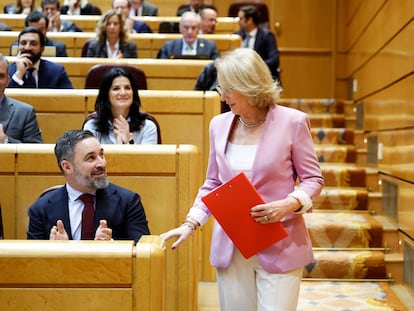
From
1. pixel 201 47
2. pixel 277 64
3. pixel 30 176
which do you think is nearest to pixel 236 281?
pixel 30 176

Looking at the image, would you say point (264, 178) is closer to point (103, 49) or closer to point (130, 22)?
point (103, 49)

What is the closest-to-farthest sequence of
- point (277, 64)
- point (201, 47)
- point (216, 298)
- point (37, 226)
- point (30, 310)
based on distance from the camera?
1. point (30, 310)
2. point (37, 226)
3. point (216, 298)
4. point (201, 47)
5. point (277, 64)

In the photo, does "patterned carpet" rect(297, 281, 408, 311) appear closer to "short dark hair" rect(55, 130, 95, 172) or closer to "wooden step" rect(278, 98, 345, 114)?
"short dark hair" rect(55, 130, 95, 172)

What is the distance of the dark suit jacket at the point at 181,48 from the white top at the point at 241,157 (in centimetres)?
302

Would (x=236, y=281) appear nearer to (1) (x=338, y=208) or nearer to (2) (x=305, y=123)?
(2) (x=305, y=123)

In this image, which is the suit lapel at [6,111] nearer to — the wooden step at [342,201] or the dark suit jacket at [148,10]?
the wooden step at [342,201]

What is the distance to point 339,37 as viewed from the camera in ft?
20.4

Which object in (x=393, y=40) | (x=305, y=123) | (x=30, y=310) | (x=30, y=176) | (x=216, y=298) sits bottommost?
(x=216, y=298)

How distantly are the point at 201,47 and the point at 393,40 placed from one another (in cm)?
→ 137

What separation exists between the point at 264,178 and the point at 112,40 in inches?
117

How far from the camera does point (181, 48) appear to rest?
469 centimetres

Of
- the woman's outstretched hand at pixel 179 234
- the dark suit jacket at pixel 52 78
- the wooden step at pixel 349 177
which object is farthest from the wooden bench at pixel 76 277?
the wooden step at pixel 349 177

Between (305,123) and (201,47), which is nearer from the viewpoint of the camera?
(305,123)

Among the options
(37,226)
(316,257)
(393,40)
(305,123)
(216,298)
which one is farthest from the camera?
(393,40)
